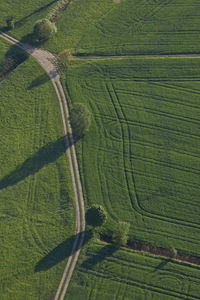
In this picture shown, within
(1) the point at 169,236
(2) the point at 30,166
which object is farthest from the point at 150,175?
(2) the point at 30,166

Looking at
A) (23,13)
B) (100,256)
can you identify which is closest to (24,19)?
(23,13)

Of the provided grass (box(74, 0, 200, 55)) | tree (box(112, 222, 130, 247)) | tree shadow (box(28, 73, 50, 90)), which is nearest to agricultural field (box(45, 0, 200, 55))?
grass (box(74, 0, 200, 55))

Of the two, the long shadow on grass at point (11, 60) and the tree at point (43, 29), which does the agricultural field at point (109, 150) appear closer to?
the long shadow on grass at point (11, 60)

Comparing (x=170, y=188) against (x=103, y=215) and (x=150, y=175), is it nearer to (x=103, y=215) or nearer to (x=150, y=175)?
(x=150, y=175)

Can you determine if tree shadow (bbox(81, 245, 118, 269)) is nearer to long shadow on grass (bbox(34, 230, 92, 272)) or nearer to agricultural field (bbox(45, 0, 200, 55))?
long shadow on grass (bbox(34, 230, 92, 272))

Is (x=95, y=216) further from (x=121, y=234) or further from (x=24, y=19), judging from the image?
(x=24, y=19)

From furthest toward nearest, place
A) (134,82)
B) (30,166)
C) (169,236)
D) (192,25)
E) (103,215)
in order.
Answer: (192,25) < (134,82) < (30,166) < (169,236) < (103,215)
